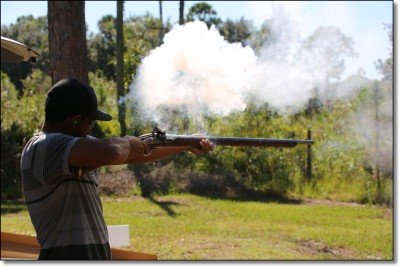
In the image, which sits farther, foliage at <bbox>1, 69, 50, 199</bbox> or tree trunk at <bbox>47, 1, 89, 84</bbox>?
foliage at <bbox>1, 69, 50, 199</bbox>

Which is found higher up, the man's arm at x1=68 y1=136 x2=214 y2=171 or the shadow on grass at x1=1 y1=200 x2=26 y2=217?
the man's arm at x1=68 y1=136 x2=214 y2=171

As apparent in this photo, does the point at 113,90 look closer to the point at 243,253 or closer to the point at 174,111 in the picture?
the point at 243,253

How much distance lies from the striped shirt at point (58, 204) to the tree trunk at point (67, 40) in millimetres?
4934

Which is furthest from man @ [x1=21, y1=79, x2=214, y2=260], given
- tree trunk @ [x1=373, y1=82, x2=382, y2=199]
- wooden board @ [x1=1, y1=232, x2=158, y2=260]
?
tree trunk @ [x1=373, y1=82, x2=382, y2=199]

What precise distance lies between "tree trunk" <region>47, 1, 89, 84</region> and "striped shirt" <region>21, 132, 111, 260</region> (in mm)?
4934

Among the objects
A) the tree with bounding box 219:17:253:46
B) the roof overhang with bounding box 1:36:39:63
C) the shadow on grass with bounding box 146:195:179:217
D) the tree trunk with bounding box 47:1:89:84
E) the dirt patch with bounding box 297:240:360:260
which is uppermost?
the tree with bounding box 219:17:253:46

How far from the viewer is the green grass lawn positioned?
782 cm

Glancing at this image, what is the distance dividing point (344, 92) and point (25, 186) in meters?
10.4

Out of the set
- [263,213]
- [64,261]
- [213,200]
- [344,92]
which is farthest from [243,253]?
[344,92]

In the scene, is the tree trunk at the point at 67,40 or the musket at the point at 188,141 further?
the tree trunk at the point at 67,40

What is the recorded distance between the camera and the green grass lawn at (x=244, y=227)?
308 inches

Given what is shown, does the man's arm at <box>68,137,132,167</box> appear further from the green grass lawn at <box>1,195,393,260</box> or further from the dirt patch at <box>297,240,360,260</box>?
the dirt patch at <box>297,240,360,260</box>

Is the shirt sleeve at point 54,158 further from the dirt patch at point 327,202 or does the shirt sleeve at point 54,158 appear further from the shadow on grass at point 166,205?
the dirt patch at point 327,202

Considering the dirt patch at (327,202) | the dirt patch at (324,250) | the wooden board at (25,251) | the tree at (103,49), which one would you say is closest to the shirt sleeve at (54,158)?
the wooden board at (25,251)
